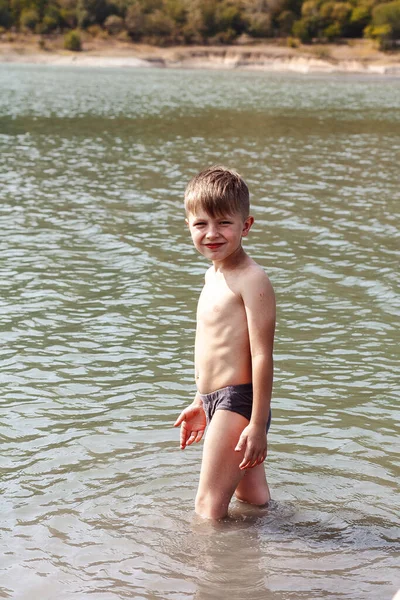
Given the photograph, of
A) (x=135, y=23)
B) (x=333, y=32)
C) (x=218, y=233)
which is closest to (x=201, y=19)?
(x=135, y=23)

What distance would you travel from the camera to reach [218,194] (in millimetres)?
4230

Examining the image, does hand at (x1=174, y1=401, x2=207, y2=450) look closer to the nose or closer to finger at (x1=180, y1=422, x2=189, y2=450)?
finger at (x1=180, y1=422, x2=189, y2=450)

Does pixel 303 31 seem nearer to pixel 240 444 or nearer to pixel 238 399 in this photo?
pixel 238 399

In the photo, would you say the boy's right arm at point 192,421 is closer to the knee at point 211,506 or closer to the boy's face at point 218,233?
the knee at point 211,506

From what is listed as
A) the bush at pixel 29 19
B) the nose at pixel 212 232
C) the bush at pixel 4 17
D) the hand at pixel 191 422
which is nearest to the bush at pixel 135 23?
the bush at pixel 29 19

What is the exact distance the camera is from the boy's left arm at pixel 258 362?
423cm

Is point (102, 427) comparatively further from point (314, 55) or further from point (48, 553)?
point (314, 55)

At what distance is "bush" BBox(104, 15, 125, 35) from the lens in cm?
12938

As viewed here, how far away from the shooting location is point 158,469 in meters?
5.59

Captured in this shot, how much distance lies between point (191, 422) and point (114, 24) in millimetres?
131896

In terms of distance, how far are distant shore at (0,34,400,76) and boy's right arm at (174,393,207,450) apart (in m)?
93.2

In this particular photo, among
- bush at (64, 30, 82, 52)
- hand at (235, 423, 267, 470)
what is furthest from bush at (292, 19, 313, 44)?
hand at (235, 423, 267, 470)

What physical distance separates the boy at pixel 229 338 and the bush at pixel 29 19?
13037 centimetres

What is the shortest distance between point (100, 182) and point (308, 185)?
419 cm
